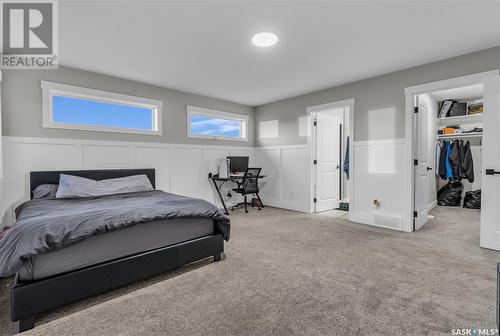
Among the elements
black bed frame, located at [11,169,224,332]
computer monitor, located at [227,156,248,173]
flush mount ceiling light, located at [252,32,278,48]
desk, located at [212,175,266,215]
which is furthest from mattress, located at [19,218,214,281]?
computer monitor, located at [227,156,248,173]

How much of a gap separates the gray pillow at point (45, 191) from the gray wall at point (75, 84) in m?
0.74

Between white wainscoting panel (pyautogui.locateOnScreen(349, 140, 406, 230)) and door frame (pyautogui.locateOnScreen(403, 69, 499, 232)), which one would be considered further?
white wainscoting panel (pyautogui.locateOnScreen(349, 140, 406, 230))

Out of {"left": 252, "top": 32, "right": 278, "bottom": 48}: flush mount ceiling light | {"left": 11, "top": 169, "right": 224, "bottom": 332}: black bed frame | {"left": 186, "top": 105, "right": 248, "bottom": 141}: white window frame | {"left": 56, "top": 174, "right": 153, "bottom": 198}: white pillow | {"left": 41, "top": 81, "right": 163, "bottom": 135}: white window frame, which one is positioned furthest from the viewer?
{"left": 186, "top": 105, "right": 248, "bottom": 141}: white window frame

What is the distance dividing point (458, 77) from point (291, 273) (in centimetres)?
328

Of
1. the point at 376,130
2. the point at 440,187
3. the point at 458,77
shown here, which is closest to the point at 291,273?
the point at 376,130

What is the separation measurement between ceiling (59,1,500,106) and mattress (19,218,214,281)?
1965 mm

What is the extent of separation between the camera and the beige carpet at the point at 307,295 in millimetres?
1581

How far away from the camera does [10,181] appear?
3068 mm

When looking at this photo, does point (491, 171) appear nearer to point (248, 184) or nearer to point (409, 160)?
point (409, 160)

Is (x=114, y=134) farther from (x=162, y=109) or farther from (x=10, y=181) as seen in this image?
(x=10, y=181)

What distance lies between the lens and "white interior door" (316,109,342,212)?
511cm

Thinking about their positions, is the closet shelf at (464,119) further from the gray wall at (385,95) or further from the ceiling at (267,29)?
the ceiling at (267,29)

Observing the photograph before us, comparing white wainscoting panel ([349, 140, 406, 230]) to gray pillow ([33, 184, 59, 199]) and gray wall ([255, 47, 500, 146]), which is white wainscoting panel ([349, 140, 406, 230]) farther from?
gray pillow ([33, 184, 59, 199])

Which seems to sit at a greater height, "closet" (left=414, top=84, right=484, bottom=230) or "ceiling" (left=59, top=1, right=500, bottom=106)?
"ceiling" (left=59, top=1, right=500, bottom=106)
